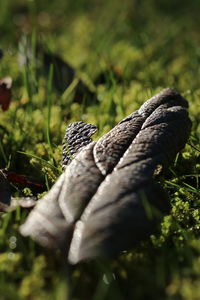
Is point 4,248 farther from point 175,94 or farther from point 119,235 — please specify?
point 175,94

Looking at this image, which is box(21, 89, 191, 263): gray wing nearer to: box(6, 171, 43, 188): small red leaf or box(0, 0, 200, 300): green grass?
box(0, 0, 200, 300): green grass

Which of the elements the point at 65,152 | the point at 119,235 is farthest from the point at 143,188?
the point at 65,152

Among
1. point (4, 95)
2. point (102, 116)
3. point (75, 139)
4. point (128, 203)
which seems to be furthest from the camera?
point (102, 116)

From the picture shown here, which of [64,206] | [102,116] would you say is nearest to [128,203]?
[64,206]

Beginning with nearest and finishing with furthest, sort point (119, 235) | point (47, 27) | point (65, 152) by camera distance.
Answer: point (119, 235) → point (65, 152) → point (47, 27)

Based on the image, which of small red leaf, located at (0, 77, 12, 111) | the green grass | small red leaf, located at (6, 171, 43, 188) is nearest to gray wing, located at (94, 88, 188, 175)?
the green grass

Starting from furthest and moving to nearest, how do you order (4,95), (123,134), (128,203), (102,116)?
1. (102,116)
2. (4,95)
3. (123,134)
4. (128,203)

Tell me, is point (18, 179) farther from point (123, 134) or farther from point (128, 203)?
point (128, 203)
